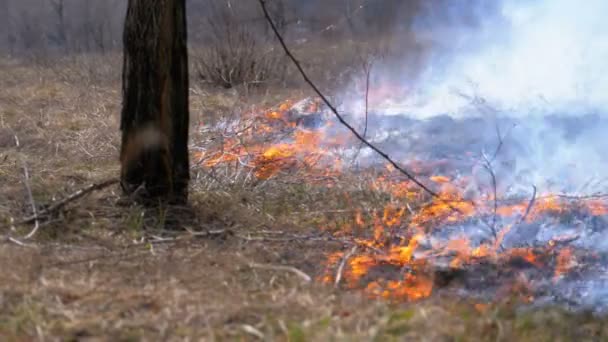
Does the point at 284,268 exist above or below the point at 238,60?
below

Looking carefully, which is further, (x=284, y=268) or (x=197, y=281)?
(x=284, y=268)

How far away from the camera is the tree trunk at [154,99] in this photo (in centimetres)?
491

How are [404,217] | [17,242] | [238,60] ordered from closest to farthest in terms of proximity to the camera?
[17,242] → [404,217] → [238,60]

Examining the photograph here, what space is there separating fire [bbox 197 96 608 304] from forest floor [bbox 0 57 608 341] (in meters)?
0.31

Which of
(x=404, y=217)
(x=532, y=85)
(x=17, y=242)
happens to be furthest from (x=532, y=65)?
(x=17, y=242)

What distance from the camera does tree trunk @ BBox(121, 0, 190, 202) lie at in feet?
16.1

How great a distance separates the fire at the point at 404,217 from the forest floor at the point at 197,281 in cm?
31

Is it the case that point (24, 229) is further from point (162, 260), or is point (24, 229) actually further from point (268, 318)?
point (268, 318)

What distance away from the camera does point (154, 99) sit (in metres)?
4.95

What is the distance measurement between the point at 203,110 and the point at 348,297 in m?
6.49

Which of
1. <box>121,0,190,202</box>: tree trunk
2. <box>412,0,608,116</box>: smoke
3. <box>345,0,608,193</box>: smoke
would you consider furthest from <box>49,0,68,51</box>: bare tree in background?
<box>121,0,190,202</box>: tree trunk

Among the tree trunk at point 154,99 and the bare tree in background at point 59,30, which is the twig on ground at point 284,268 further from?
the bare tree in background at point 59,30

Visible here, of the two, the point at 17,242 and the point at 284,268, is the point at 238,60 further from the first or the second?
the point at 284,268

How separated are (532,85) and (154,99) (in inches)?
173
